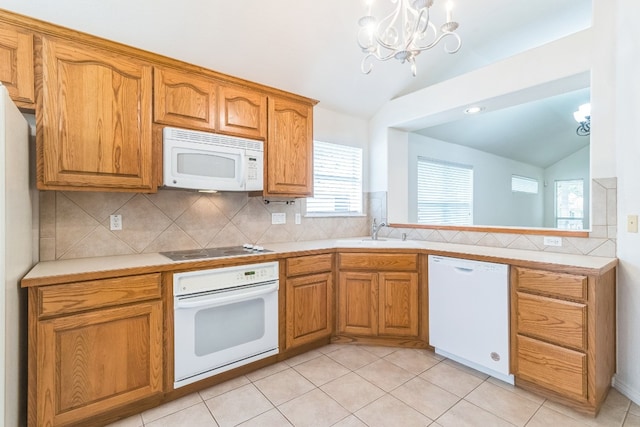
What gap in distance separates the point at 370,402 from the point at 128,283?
1.63 metres

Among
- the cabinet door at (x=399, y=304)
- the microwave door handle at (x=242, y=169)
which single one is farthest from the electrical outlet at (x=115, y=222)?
the cabinet door at (x=399, y=304)

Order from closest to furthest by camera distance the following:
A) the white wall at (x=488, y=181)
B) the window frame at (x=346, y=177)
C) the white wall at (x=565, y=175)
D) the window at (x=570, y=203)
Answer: the window frame at (x=346, y=177) < the white wall at (x=488, y=181) < the white wall at (x=565, y=175) < the window at (x=570, y=203)

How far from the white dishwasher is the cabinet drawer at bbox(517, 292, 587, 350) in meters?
0.11

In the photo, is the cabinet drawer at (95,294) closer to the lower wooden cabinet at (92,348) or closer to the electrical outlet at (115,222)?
the lower wooden cabinet at (92,348)

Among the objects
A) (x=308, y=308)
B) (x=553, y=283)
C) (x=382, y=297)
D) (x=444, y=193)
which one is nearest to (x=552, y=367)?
(x=553, y=283)

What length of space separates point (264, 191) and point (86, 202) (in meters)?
1.24

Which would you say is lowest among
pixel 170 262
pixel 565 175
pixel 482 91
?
pixel 170 262

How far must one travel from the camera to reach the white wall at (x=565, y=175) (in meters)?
6.99

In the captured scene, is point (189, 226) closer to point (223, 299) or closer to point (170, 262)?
point (170, 262)

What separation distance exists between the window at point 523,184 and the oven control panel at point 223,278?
6172 mm

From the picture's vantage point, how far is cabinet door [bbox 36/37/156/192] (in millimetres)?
1726

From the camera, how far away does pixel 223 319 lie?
2.09m

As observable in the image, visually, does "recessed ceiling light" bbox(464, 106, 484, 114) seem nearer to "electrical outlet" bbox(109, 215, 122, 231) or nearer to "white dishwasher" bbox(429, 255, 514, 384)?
"white dishwasher" bbox(429, 255, 514, 384)

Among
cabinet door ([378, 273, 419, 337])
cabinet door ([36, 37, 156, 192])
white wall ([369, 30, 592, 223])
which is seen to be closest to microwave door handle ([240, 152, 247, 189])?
cabinet door ([36, 37, 156, 192])
